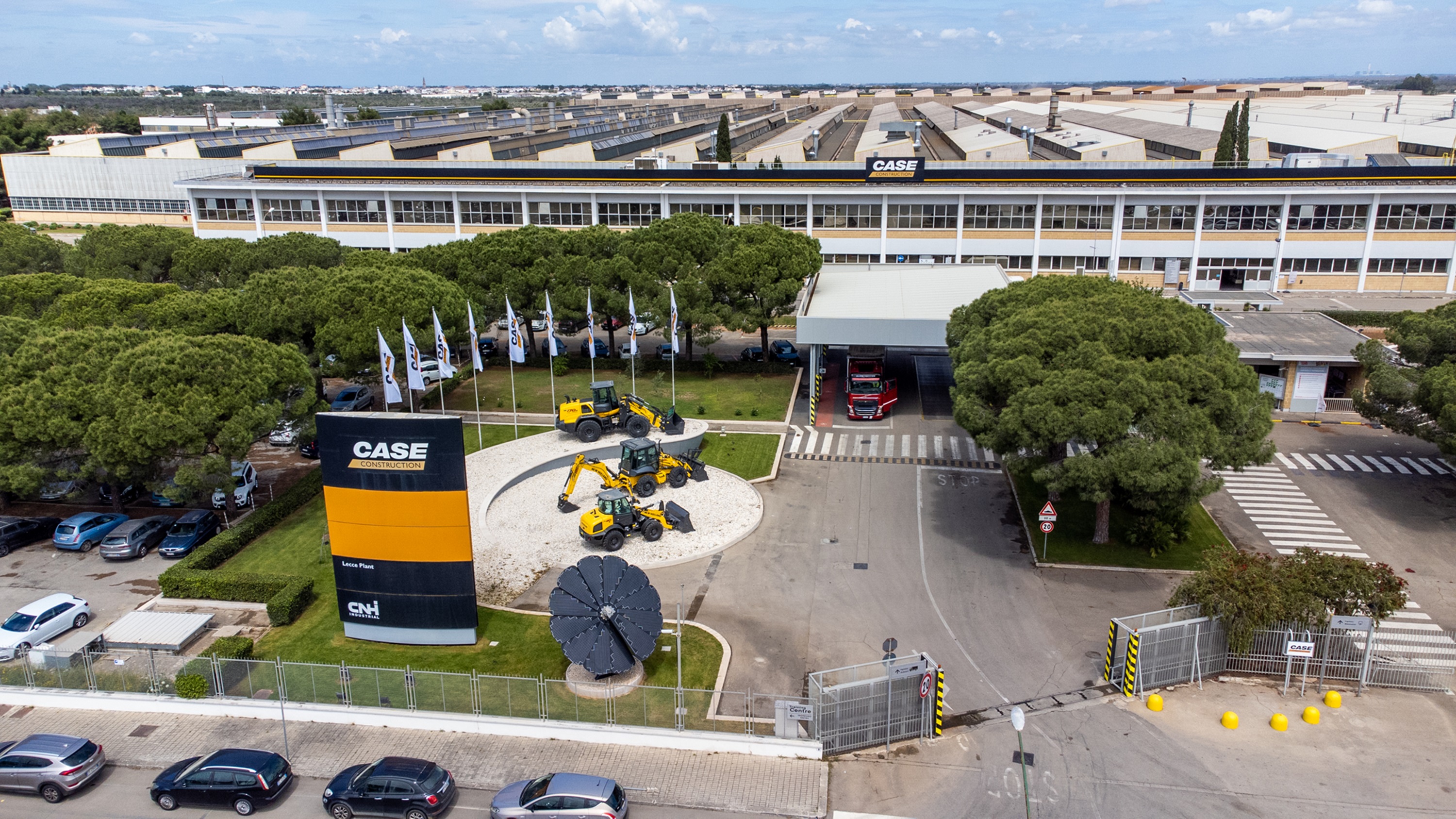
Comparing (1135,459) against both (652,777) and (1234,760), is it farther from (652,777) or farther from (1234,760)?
(652,777)

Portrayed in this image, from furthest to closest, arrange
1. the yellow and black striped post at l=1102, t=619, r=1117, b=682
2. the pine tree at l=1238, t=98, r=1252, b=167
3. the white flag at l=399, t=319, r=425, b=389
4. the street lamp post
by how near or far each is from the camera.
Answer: the pine tree at l=1238, t=98, r=1252, b=167, the white flag at l=399, t=319, r=425, b=389, the yellow and black striped post at l=1102, t=619, r=1117, b=682, the street lamp post

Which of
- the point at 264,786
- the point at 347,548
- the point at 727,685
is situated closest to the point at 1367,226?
the point at 727,685

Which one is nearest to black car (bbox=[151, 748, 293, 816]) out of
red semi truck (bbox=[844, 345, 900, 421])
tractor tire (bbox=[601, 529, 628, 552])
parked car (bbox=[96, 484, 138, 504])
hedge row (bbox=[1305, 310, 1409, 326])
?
tractor tire (bbox=[601, 529, 628, 552])

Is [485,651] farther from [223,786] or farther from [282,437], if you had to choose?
[282,437]

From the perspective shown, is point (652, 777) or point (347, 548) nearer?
point (652, 777)

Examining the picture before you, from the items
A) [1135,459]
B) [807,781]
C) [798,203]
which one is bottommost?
[807,781]

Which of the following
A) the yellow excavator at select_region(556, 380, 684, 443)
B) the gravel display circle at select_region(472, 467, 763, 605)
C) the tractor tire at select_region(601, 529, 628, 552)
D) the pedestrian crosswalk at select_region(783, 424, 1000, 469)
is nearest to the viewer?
the gravel display circle at select_region(472, 467, 763, 605)

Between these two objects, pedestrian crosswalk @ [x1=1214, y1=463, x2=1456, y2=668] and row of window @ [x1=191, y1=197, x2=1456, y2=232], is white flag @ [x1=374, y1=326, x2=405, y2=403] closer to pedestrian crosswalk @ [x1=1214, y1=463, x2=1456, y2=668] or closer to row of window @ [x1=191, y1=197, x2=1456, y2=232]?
pedestrian crosswalk @ [x1=1214, y1=463, x2=1456, y2=668]
